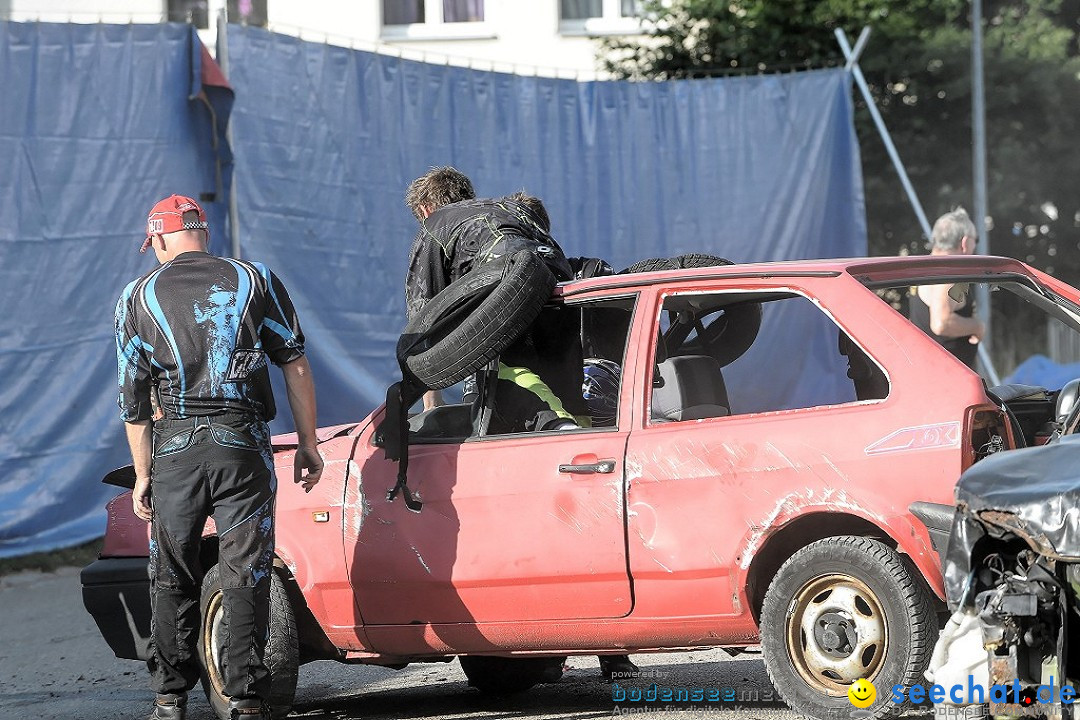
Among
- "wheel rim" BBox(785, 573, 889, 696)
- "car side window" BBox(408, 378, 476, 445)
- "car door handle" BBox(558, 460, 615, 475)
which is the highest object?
"car side window" BBox(408, 378, 476, 445)

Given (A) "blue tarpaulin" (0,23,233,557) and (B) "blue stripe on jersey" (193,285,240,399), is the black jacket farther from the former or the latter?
(A) "blue tarpaulin" (0,23,233,557)

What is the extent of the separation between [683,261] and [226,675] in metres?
2.33

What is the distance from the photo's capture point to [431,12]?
19.4 metres

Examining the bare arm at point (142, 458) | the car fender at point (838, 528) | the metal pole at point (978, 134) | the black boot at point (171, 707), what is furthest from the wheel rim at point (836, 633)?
the metal pole at point (978, 134)

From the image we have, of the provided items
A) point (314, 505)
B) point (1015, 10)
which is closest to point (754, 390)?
point (314, 505)

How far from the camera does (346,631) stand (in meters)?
5.78

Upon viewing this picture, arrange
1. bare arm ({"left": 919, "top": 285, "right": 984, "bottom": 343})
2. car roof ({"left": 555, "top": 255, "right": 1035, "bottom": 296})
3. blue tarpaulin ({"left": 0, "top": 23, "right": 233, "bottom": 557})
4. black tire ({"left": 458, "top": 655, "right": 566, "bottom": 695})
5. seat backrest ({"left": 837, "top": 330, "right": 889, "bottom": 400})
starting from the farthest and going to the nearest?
blue tarpaulin ({"left": 0, "top": 23, "right": 233, "bottom": 557}) → bare arm ({"left": 919, "top": 285, "right": 984, "bottom": 343}) → black tire ({"left": 458, "top": 655, "right": 566, "bottom": 695}) → car roof ({"left": 555, "top": 255, "right": 1035, "bottom": 296}) → seat backrest ({"left": 837, "top": 330, "right": 889, "bottom": 400})

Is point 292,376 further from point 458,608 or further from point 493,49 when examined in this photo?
point 493,49

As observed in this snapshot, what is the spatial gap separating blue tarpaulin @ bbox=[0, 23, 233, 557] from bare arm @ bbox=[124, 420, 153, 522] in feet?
13.6

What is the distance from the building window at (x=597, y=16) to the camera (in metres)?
18.9

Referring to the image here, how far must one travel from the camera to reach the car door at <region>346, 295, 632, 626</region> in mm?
5230

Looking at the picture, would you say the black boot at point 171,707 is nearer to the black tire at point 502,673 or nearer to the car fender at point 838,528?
the black tire at point 502,673

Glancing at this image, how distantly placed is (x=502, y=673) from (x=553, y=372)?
1356mm

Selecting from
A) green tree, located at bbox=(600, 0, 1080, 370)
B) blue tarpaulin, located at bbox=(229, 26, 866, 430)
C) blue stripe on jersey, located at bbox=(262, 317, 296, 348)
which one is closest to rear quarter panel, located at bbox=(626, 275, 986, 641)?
blue stripe on jersey, located at bbox=(262, 317, 296, 348)
